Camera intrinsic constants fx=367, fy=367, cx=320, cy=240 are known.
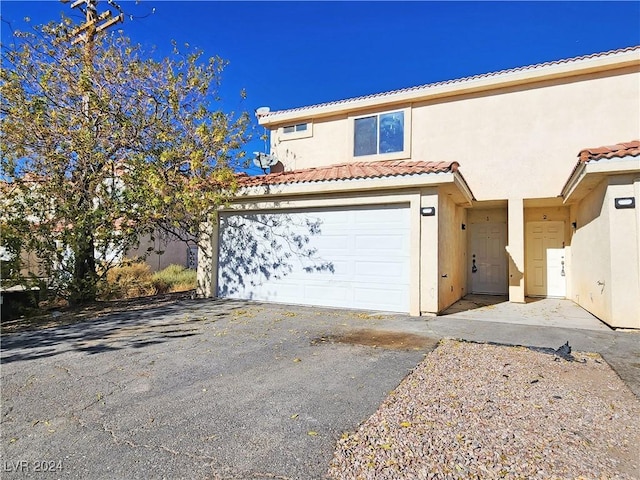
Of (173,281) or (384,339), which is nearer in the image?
(384,339)

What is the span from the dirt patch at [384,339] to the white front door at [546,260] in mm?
8600

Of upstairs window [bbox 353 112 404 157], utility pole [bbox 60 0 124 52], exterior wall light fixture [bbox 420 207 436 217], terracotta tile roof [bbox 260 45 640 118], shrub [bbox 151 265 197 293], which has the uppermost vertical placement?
utility pole [bbox 60 0 124 52]

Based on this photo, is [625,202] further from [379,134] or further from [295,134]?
[295,134]

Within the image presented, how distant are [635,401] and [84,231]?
444 inches

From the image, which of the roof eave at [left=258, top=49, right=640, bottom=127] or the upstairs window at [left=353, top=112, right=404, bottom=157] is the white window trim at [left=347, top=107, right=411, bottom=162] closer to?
the upstairs window at [left=353, top=112, right=404, bottom=157]

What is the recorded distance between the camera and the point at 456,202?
11586mm

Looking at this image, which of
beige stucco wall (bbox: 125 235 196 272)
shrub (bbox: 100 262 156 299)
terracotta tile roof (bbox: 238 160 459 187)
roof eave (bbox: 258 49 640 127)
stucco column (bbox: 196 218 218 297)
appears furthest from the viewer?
beige stucco wall (bbox: 125 235 196 272)

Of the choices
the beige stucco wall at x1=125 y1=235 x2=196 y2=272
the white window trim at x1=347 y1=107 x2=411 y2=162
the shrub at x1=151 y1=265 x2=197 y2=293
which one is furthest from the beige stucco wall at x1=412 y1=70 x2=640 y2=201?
the beige stucco wall at x1=125 y1=235 x2=196 y2=272

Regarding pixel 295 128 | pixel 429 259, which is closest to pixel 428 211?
pixel 429 259

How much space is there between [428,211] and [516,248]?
4855 millimetres

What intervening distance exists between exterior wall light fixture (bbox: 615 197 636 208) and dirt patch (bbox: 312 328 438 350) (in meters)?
4.58

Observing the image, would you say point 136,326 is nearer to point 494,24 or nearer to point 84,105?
point 84,105

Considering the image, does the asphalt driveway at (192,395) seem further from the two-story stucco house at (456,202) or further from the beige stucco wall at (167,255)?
the beige stucco wall at (167,255)

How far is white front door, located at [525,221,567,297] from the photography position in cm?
1264
